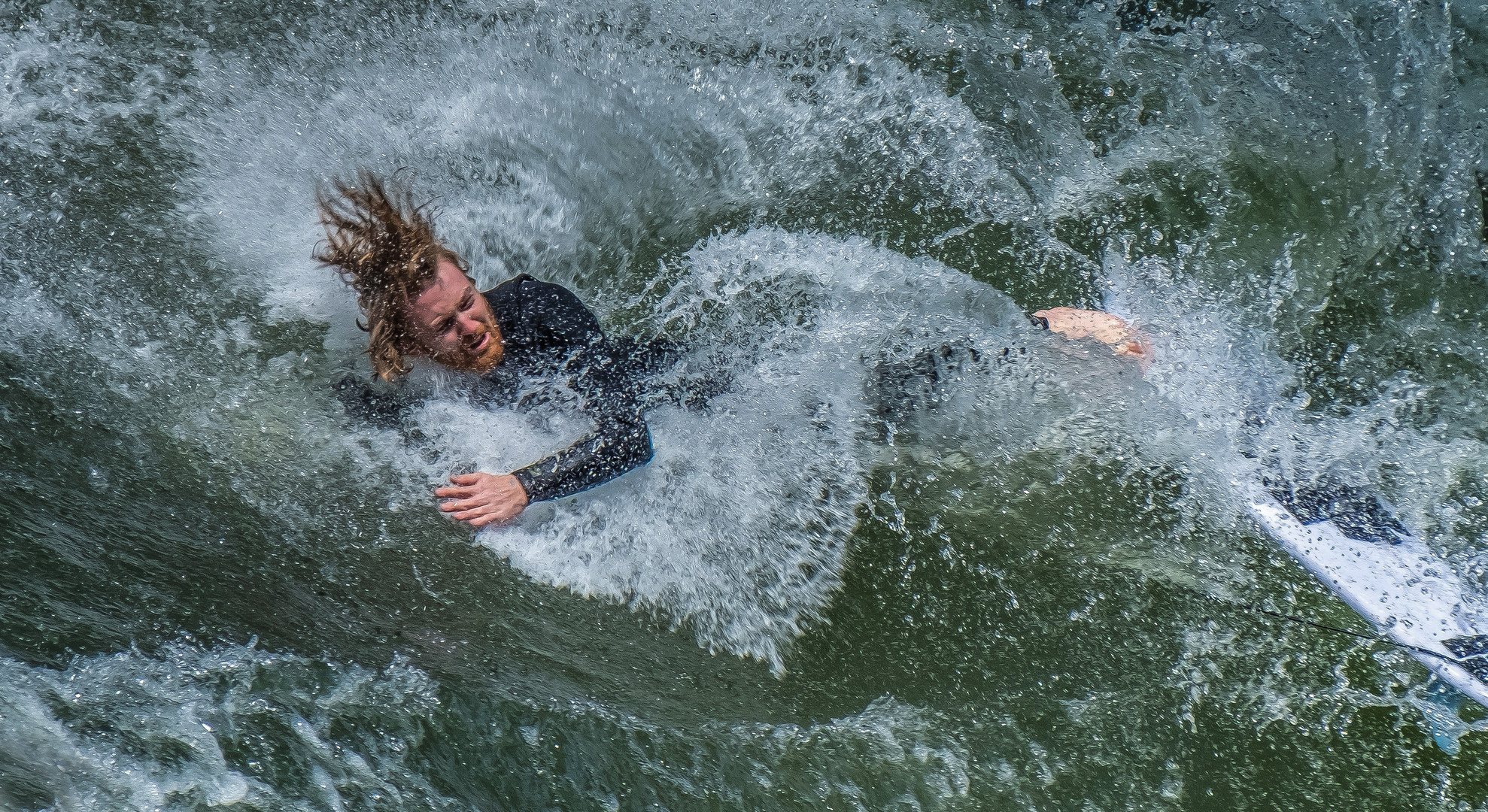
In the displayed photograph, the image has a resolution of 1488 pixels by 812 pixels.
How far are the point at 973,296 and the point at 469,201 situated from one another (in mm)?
1945

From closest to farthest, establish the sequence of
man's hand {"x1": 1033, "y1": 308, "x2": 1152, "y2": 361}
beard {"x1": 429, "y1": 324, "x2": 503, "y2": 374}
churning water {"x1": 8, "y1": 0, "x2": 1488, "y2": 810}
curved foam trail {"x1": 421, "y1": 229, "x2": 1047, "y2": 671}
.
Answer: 1. churning water {"x1": 8, "y1": 0, "x2": 1488, "y2": 810}
2. beard {"x1": 429, "y1": 324, "x2": 503, "y2": 374}
3. curved foam trail {"x1": 421, "y1": 229, "x2": 1047, "y2": 671}
4. man's hand {"x1": 1033, "y1": 308, "x2": 1152, "y2": 361}

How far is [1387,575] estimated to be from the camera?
303 cm

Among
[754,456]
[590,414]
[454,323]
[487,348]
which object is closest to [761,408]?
[754,456]

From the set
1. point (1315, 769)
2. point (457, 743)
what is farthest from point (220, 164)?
point (1315, 769)

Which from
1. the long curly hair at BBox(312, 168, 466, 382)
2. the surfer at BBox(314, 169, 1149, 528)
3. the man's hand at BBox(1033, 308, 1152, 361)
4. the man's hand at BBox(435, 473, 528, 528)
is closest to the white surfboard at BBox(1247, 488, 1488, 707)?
the man's hand at BBox(1033, 308, 1152, 361)

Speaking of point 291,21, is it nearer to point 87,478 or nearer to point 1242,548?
point 87,478

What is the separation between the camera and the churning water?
8.96ft

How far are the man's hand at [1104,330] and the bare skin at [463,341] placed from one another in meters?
1.83

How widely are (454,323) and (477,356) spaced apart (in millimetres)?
155

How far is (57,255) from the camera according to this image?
3.28 meters

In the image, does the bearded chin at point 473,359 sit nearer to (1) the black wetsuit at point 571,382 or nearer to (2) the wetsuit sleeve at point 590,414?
(1) the black wetsuit at point 571,382

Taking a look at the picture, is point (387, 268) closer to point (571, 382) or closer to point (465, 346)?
point (465, 346)

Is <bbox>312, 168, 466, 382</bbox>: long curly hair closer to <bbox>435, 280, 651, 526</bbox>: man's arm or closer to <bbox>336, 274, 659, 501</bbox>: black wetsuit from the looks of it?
<bbox>336, 274, 659, 501</bbox>: black wetsuit

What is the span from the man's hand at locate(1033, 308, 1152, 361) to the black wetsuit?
1364 mm
